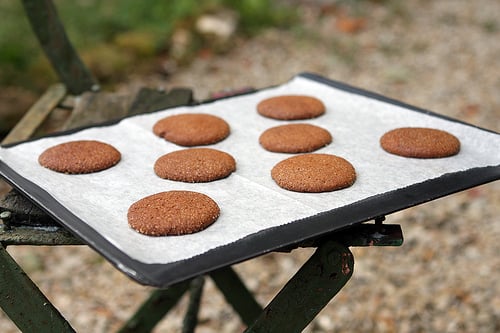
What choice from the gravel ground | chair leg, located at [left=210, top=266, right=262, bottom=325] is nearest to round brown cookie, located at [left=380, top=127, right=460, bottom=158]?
chair leg, located at [left=210, top=266, right=262, bottom=325]

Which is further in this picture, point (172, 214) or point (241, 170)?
point (241, 170)

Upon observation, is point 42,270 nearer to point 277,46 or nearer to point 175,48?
point 175,48

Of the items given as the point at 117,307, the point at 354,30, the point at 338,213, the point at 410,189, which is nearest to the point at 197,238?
the point at 338,213

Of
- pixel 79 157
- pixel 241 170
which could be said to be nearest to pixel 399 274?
pixel 241 170

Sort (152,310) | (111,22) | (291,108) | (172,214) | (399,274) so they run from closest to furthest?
1. (172,214)
2. (291,108)
3. (152,310)
4. (399,274)
5. (111,22)

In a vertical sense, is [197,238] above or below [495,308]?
above

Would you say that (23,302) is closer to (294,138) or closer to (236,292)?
(294,138)
